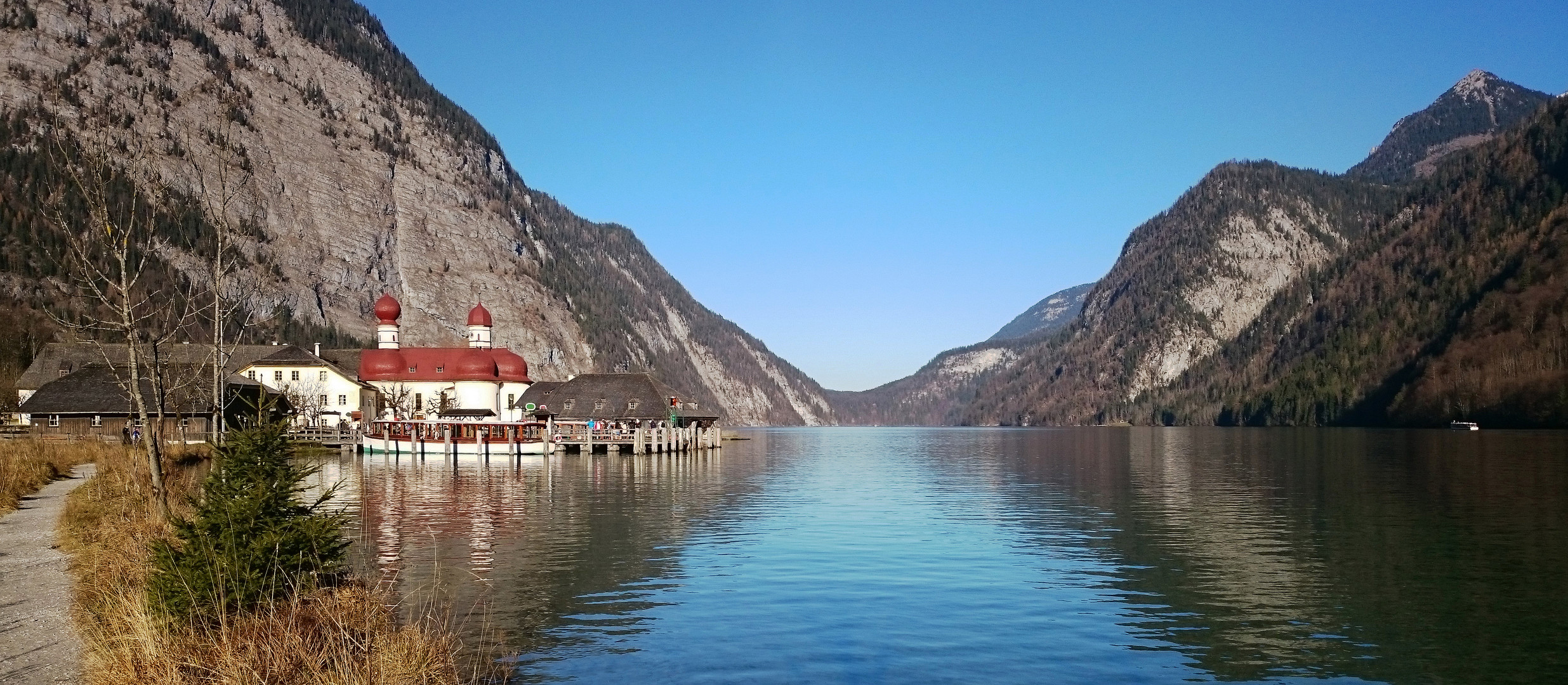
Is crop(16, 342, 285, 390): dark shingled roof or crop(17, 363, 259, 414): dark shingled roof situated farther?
crop(16, 342, 285, 390): dark shingled roof

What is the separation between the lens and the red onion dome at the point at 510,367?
132 m

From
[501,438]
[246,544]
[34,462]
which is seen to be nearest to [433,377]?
[501,438]

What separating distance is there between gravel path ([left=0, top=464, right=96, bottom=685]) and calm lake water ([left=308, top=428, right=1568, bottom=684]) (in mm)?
5748

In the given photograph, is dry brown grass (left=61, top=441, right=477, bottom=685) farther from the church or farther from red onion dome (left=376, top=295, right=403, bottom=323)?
red onion dome (left=376, top=295, right=403, bottom=323)

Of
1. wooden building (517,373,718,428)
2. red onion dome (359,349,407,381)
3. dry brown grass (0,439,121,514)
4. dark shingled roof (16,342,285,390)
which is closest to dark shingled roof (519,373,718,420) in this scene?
wooden building (517,373,718,428)

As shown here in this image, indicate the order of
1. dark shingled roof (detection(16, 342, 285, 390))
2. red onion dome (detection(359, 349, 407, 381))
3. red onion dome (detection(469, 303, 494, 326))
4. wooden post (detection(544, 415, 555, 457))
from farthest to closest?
red onion dome (detection(469, 303, 494, 326)) → red onion dome (detection(359, 349, 407, 381)) → dark shingled roof (detection(16, 342, 285, 390)) → wooden post (detection(544, 415, 555, 457))

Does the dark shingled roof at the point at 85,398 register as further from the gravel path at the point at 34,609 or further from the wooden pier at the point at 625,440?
the gravel path at the point at 34,609

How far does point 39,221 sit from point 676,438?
10554cm

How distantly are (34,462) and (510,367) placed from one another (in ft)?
288

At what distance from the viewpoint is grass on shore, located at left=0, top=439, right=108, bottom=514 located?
36.4 m

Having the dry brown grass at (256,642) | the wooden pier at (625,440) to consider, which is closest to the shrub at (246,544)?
the dry brown grass at (256,642)

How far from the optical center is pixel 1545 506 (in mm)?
44688

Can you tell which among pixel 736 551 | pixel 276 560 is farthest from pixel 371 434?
pixel 276 560

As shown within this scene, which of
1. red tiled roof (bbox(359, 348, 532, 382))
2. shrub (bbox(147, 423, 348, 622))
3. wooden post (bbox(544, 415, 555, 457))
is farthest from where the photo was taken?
red tiled roof (bbox(359, 348, 532, 382))
